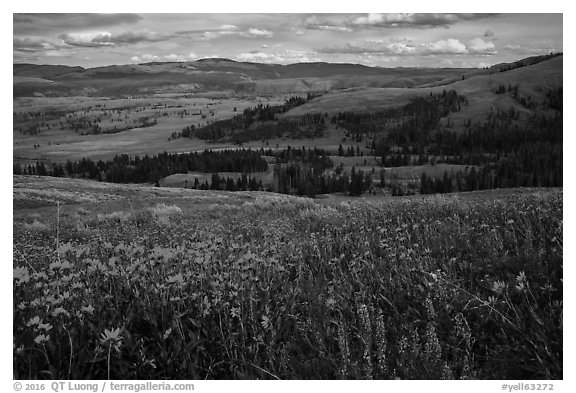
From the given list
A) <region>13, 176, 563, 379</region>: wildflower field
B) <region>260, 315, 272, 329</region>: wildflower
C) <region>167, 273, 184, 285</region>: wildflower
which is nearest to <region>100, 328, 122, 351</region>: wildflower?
<region>13, 176, 563, 379</region>: wildflower field

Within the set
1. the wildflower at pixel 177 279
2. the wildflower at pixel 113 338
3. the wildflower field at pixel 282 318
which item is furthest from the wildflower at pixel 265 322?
the wildflower at pixel 113 338

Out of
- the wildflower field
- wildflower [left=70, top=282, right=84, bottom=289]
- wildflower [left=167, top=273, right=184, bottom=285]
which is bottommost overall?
the wildflower field

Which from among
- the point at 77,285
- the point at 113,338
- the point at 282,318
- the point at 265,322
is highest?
the point at 77,285

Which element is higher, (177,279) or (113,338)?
(177,279)

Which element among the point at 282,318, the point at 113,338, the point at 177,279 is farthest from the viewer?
the point at 282,318

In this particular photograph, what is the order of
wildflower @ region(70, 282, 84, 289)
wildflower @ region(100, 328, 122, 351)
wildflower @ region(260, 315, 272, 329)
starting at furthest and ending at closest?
wildflower @ region(70, 282, 84, 289), wildflower @ region(260, 315, 272, 329), wildflower @ region(100, 328, 122, 351)

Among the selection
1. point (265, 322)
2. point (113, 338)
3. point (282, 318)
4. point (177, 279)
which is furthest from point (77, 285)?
point (282, 318)

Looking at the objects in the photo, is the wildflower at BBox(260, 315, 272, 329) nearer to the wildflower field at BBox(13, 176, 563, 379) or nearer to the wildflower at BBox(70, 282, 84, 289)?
the wildflower field at BBox(13, 176, 563, 379)

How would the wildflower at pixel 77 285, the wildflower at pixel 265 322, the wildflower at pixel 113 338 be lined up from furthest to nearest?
1. the wildflower at pixel 77 285
2. the wildflower at pixel 265 322
3. the wildflower at pixel 113 338

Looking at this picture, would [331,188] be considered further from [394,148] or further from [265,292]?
[394,148]

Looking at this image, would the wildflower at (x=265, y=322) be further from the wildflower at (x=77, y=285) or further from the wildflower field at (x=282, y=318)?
the wildflower at (x=77, y=285)

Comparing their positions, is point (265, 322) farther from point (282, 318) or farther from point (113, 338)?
point (113, 338)
